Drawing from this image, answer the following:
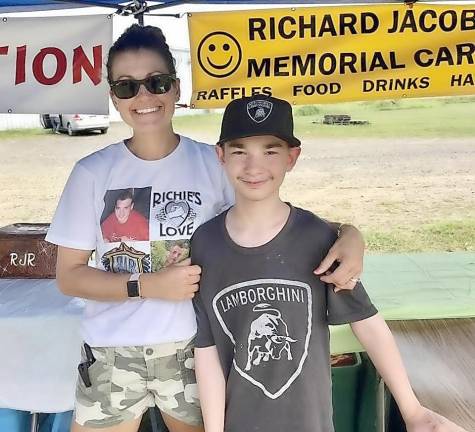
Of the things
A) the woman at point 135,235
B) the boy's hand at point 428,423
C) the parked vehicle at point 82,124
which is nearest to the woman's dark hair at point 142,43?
the woman at point 135,235

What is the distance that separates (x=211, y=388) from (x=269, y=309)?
236 mm

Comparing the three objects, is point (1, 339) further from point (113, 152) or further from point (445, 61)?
point (445, 61)

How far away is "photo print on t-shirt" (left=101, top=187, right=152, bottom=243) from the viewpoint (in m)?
1.54

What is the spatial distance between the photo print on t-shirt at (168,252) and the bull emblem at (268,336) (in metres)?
0.24

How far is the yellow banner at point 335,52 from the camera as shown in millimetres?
2574

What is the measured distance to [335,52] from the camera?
260cm

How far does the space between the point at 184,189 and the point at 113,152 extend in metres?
0.20

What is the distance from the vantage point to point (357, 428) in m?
2.53

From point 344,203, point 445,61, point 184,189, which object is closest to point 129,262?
point 184,189

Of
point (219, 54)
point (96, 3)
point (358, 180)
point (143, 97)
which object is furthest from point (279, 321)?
point (358, 180)

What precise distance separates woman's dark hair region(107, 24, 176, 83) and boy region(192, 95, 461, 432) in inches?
10.2

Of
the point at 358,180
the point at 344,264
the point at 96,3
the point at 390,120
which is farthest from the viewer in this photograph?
the point at 390,120

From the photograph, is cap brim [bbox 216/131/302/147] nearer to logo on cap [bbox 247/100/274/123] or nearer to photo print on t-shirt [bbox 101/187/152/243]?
logo on cap [bbox 247/100/274/123]

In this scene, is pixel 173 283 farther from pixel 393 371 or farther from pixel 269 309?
pixel 393 371
